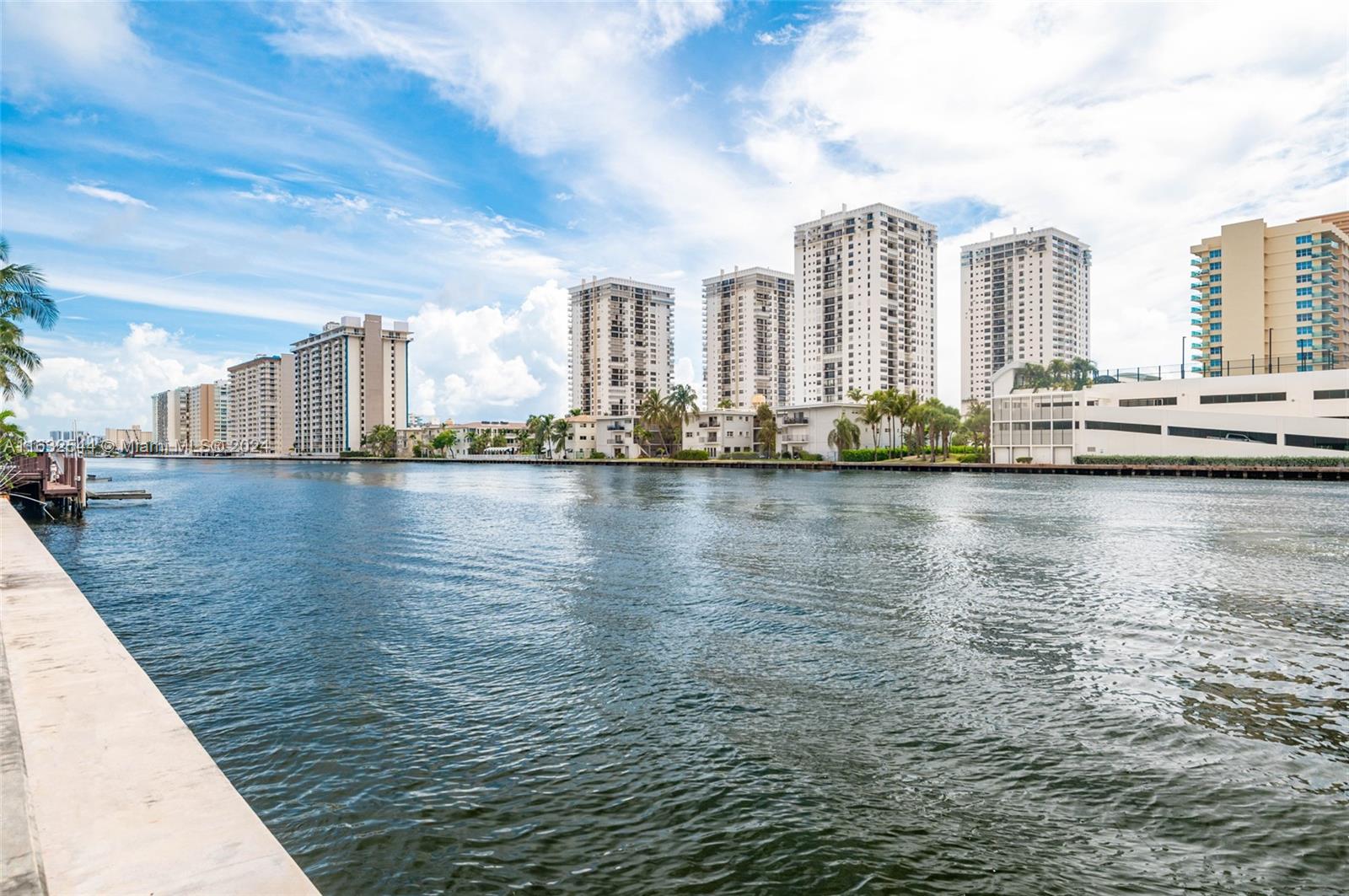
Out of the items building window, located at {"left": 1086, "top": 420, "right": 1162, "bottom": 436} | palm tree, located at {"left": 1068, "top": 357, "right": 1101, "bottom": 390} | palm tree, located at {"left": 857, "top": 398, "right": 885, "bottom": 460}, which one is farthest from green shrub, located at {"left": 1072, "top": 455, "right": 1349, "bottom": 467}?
palm tree, located at {"left": 1068, "top": 357, "right": 1101, "bottom": 390}

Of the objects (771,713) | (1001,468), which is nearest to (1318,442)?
(1001,468)

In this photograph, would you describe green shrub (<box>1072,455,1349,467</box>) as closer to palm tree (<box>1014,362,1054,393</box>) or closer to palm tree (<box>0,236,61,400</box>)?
palm tree (<box>1014,362,1054,393</box>)

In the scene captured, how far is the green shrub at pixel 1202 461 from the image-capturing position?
72375 mm

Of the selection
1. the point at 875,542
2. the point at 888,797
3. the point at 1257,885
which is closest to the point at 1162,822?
the point at 1257,885

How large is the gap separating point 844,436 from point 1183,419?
1776 inches

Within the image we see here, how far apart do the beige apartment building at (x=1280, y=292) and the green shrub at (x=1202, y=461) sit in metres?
32.3

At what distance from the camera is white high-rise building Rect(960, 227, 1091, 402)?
180 m

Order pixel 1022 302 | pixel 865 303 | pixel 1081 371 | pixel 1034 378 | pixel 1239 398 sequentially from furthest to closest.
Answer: pixel 1022 302, pixel 865 303, pixel 1081 371, pixel 1034 378, pixel 1239 398

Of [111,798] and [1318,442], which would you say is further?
[1318,442]

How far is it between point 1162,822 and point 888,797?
2.57 m

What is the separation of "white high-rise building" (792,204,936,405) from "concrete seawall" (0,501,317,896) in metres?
163

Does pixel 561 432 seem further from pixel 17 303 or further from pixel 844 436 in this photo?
pixel 17 303

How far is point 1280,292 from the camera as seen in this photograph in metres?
112

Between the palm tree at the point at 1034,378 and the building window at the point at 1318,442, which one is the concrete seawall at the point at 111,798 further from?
the palm tree at the point at 1034,378
